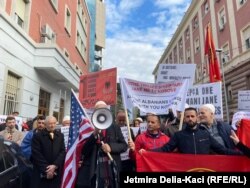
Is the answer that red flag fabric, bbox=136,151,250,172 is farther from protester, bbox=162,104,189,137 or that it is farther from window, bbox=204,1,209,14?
→ window, bbox=204,1,209,14

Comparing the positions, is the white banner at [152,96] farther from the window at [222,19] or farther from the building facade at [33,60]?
the window at [222,19]

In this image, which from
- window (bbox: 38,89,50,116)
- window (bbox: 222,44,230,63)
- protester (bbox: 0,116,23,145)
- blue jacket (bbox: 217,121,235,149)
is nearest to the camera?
blue jacket (bbox: 217,121,235,149)

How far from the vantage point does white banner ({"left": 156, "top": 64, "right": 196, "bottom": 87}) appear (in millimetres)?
6914

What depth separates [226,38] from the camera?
2330 cm

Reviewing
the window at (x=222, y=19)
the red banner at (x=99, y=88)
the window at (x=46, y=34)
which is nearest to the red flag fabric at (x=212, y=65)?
the red banner at (x=99, y=88)

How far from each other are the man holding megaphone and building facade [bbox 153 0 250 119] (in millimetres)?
13943

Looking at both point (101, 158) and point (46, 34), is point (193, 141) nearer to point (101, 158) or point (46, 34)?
point (101, 158)

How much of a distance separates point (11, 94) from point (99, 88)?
592cm

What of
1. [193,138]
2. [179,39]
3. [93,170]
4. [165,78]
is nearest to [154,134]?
[193,138]

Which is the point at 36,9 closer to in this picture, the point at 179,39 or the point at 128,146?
the point at 128,146

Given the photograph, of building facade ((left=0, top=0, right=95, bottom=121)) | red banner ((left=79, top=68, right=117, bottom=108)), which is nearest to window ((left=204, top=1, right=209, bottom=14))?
building facade ((left=0, top=0, right=95, bottom=121))

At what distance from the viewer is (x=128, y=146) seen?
4.66 meters

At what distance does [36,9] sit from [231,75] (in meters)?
14.3

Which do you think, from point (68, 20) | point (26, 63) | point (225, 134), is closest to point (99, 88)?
point (225, 134)
